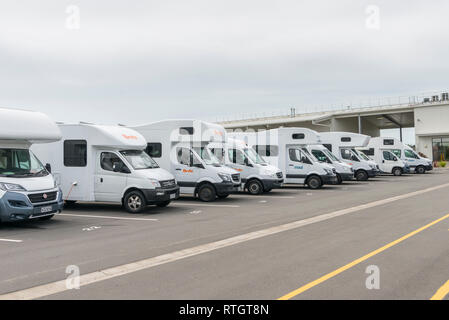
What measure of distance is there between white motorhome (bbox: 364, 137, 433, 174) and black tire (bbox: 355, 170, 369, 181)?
5.51m

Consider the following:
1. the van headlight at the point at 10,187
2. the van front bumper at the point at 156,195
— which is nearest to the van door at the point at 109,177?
the van front bumper at the point at 156,195

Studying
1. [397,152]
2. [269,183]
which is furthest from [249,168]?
[397,152]

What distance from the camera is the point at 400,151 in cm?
3238

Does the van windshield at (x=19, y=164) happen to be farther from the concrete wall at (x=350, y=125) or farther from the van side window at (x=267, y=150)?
the concrete wall at (x=350, y=125)

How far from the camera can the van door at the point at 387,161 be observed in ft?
102

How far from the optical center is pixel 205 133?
16594mm

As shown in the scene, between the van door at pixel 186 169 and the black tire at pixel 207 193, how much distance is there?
0.95 ft

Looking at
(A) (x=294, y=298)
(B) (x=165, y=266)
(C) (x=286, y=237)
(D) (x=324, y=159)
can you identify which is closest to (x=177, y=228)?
(C) (x=286, y=237)

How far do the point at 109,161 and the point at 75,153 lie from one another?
1.16 metres

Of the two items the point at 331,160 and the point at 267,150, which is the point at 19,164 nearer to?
the point at 267,150

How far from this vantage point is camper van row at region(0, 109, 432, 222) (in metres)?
11.0

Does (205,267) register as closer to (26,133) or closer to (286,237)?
A: (286,237)
